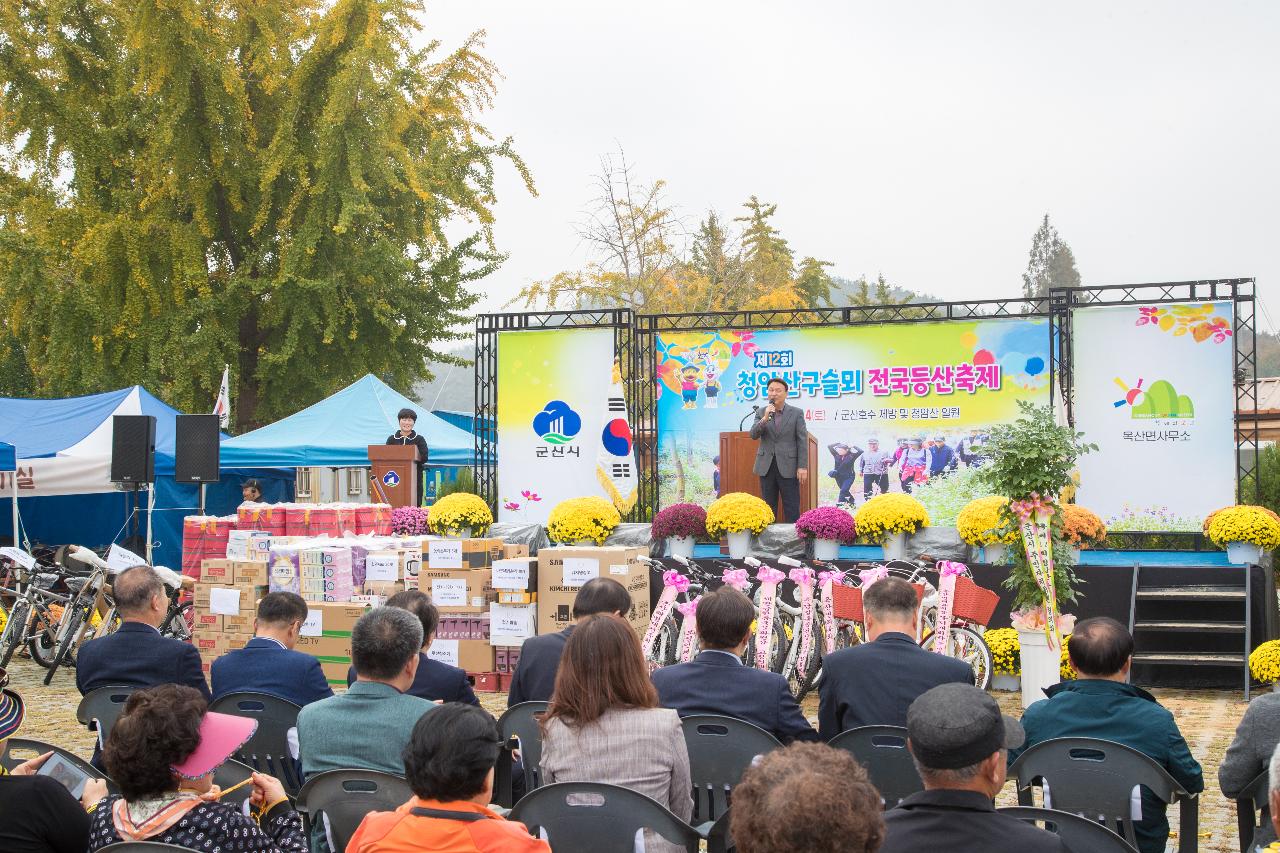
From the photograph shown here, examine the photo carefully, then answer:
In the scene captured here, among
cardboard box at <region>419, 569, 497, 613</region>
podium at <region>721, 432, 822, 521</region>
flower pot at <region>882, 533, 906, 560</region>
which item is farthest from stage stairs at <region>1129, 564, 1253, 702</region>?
cardboard box at <region>419, 569, 497, 613</region>

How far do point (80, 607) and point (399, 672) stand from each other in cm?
768

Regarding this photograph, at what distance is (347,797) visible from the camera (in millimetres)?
3211

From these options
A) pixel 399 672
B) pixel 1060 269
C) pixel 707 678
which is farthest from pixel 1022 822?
pixel 1060 269

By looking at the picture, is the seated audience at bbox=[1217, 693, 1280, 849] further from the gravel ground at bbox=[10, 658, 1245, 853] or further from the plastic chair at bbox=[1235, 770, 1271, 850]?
the gravel ground at bbox=[10, 658, 1245, 853]

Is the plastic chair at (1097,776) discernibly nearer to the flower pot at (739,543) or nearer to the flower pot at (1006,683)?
the flower pot at (1006,683)

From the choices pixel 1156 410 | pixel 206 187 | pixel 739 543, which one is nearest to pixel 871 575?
pixel 739 543

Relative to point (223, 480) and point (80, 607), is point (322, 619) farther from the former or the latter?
point (223, 480)

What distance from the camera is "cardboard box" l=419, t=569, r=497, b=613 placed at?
28.2ft

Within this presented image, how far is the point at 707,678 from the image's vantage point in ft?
13.0

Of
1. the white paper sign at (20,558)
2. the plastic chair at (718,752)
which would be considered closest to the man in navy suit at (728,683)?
the plastic chair at (718,752)

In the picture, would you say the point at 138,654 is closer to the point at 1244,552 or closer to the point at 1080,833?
the point at 1080,833

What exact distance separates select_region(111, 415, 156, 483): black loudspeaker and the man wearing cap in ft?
36.3

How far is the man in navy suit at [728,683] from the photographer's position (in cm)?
388

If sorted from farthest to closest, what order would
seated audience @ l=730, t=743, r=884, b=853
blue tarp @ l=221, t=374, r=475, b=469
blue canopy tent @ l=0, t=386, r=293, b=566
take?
blue tarp @ l=221, t=374, r=475, b=469 → blue canopy tent @ l=0, t=386, r=293, b=566 → seated audience @ l=730, t=743, r=884, b=853
